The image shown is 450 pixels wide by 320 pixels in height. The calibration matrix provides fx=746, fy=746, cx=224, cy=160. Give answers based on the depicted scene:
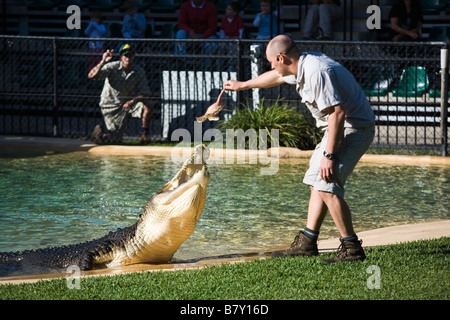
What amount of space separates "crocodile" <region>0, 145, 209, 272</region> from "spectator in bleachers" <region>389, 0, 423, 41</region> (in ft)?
31.9

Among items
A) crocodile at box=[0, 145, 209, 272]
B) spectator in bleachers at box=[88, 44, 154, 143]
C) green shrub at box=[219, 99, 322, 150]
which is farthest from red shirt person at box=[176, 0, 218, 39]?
crocodile at box=[0, 145, 209, 272]

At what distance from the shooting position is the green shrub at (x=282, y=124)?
1149 centimetres

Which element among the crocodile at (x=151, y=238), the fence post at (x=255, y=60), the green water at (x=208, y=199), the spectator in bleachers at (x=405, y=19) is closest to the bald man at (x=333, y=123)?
the crocodile at (x=151, y=238)

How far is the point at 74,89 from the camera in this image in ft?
46.7

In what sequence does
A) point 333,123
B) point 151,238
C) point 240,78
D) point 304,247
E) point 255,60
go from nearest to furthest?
point 333,123
point 304,247
point 151,238
point 255,60
point 240,78

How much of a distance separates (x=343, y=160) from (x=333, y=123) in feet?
1.04

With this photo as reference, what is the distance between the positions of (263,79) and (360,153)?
1.02 metres

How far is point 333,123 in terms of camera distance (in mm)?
4980

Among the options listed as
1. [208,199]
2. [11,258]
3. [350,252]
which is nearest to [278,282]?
[350,252]

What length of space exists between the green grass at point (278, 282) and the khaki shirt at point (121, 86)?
7.55 meters

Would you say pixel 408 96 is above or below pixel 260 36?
below

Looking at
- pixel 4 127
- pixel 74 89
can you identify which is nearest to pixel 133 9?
pixel 74 89

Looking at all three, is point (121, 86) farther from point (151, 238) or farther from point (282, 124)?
point (151, 238)
